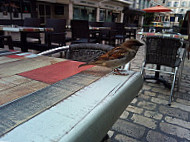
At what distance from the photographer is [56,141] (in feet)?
1.69

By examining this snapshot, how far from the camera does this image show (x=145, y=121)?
2428mm

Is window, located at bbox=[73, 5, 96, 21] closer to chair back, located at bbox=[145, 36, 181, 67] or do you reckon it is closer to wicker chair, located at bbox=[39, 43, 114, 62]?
chair back, located at bbox=[145, 36, 181, 67]

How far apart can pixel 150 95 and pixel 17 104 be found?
295cm

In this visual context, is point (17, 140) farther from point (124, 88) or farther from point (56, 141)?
point (124, 88)

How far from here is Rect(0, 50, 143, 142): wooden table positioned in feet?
1.87

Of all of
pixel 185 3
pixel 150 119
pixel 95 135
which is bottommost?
pixel 150 119

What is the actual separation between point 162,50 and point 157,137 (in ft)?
6.24

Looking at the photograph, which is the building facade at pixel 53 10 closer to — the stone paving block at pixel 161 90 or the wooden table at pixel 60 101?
the stone paving block at pixel 161 90

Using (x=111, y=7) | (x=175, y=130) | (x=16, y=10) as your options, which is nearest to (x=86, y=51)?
(x=175, y=130)

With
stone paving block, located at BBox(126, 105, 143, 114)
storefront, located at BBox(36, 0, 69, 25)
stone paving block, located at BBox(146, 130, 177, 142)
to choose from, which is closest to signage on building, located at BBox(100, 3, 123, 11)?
storefront, located at BBox(36, 0, 69, 25)

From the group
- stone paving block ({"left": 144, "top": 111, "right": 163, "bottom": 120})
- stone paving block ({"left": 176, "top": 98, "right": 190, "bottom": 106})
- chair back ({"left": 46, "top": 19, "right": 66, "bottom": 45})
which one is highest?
chair back ({"left": 46, "top": 19, "right": 66, "bottom": 45})

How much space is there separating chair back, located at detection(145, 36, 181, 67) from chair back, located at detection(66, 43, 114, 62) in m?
1.81

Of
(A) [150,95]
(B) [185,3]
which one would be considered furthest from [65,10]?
(B) [185,3]

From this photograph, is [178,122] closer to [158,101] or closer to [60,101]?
[158,101]
